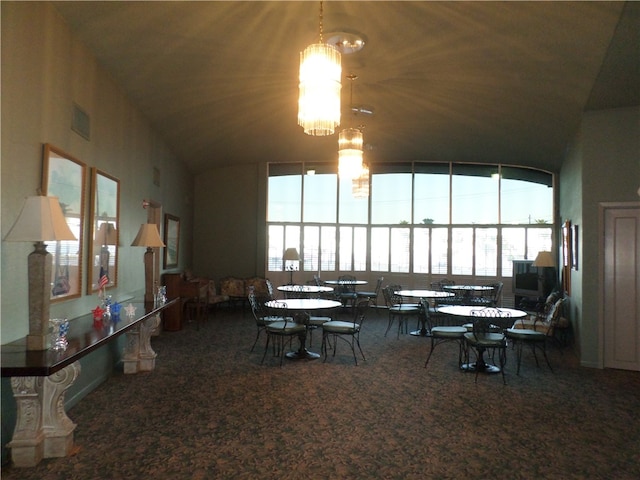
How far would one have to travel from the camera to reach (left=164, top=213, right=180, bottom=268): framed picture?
9.08m

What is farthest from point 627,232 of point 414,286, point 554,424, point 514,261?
point 414,286

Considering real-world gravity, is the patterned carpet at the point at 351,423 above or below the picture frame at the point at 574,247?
below

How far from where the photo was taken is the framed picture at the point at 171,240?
9.08 metres

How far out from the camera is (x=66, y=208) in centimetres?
444

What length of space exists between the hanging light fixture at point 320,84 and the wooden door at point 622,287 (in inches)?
192

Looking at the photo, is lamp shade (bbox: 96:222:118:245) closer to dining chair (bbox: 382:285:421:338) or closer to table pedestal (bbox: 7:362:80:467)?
table pedestal (bbox: 7:362:80:467)

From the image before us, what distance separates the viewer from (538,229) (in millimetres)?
11398

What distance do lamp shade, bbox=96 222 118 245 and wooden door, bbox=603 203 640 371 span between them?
6.37m

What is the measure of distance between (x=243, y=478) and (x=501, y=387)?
3367 mm

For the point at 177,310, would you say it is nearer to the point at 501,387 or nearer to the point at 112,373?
the point at 112,373

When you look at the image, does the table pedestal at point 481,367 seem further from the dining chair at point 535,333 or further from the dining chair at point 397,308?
the dining chair at point 397,308

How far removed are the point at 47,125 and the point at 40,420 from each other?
2.42 metres

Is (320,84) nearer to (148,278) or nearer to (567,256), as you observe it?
(148,278)

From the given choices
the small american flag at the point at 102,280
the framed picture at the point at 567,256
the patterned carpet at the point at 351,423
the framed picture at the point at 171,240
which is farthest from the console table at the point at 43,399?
the framed picture at the point at 567,256
